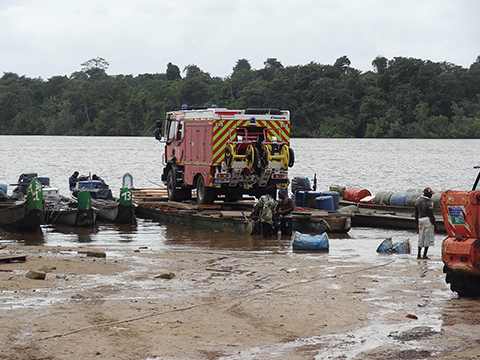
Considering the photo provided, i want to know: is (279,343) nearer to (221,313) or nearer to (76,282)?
(221,313)

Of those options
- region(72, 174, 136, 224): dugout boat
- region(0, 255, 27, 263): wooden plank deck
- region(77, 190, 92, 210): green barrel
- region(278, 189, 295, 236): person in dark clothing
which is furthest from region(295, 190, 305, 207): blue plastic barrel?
region(0, 255, 27, 263): wooden plank deck

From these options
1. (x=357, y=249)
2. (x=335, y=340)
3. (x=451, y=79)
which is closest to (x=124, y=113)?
(x=451, y=79)

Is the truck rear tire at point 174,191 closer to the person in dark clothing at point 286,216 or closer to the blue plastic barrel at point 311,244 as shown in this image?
the person in dark clothing at point 286,216

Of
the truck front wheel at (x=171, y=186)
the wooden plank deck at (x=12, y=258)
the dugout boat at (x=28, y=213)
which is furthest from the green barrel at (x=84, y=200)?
→ the wooden plank deck at (x=12, y=258)

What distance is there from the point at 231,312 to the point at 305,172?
5134 centimetres

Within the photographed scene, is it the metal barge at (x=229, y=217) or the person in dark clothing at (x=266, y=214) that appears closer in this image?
the person in dark clothing at (x=266, y=214)

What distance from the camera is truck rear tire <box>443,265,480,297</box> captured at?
11.1 m

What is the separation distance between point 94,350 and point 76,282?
12.6ft

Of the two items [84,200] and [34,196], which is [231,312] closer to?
[34,196]

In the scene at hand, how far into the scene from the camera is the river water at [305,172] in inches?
788

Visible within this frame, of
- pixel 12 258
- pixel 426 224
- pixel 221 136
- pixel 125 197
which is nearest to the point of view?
pixel 12 258

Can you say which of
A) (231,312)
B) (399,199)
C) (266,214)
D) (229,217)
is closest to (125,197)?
(229,217)

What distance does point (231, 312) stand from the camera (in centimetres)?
1024

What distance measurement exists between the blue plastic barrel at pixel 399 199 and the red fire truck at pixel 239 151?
4720mm
